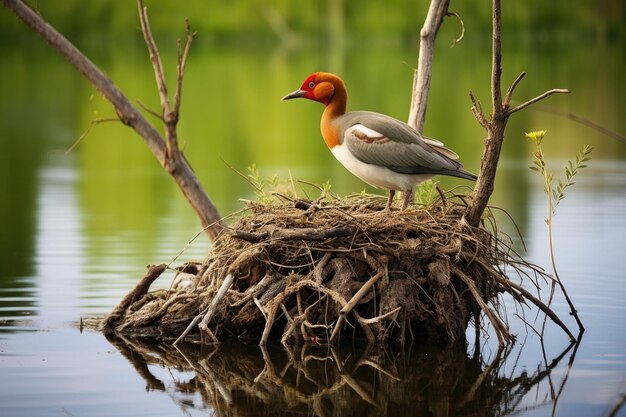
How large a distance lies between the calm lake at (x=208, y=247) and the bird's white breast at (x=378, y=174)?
3.98 feet

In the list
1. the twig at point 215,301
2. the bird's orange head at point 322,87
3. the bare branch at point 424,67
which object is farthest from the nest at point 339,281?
the bare branch at point 424,67

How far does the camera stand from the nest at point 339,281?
315 inches

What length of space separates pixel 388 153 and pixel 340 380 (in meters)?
1.78

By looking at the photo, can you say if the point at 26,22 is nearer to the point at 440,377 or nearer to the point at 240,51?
the point at 440,377

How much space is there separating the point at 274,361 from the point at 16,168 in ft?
45.1

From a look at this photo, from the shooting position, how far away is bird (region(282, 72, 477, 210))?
27.4 ft

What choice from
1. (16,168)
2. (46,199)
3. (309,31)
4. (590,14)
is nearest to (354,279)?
(46,199)

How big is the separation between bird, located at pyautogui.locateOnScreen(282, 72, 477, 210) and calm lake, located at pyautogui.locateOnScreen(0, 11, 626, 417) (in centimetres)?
124

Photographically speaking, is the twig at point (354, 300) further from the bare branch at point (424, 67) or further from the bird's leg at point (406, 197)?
the bare branch at point (424, 67)

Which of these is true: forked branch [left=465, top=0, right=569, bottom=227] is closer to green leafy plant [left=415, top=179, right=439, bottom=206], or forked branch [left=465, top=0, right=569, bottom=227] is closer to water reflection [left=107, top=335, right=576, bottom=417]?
green leafy plant [left=415, top=179, right=439, bottom=206]

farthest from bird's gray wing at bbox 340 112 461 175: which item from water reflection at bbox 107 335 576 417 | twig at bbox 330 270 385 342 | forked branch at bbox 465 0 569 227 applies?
water reflection at bbox 107 335 576 417

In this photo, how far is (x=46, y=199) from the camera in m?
17.0

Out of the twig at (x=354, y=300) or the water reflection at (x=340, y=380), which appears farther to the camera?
the twig at (x=354, y=300)

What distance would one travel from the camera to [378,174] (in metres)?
8.42
